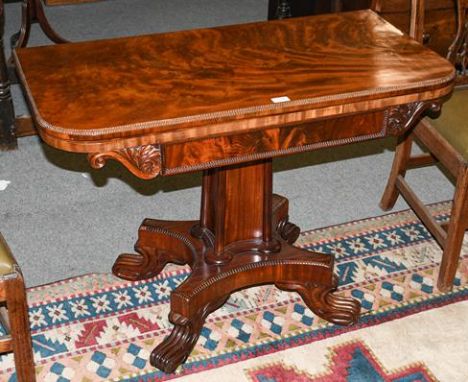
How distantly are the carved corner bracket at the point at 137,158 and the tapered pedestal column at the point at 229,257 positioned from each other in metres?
0.46

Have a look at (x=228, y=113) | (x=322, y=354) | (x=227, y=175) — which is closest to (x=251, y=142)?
(x=228, y=113)

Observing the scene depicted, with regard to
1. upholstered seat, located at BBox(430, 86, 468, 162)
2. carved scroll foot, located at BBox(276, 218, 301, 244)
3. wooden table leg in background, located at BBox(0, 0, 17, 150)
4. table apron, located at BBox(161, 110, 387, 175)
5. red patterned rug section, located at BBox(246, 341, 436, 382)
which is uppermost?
table apron, located at BBox(161, 110, 387, 175)

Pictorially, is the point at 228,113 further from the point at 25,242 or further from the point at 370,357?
the point at 25,242

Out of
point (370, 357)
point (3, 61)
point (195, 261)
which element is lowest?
point (370, 357)

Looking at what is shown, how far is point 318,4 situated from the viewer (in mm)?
4562

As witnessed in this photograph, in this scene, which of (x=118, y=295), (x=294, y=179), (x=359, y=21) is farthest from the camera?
(x=294, y=179)

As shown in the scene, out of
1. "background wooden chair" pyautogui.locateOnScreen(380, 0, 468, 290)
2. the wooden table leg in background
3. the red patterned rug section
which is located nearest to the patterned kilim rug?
the red patterned rug section

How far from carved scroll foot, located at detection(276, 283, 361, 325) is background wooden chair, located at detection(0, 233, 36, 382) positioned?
908 millimetres

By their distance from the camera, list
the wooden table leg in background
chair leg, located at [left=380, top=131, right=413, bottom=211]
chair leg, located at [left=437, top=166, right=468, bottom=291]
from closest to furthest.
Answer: chair leg, located at [left=437, top=166, right=468, bottom=291] < chair leg, located at [left=380, top=131, right=413, bottom=211] < the wooden table leg in background

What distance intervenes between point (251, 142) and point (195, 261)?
0.69 metres

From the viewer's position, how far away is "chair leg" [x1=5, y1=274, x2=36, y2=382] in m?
2.21

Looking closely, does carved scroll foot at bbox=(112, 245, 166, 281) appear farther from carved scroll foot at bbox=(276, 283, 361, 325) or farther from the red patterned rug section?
the red patterned rug section

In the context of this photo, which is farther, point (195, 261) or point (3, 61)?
point (3, 61)

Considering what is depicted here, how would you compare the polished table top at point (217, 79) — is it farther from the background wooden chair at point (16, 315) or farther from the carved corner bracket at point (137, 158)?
the background wooden chair at point (16, 315)
